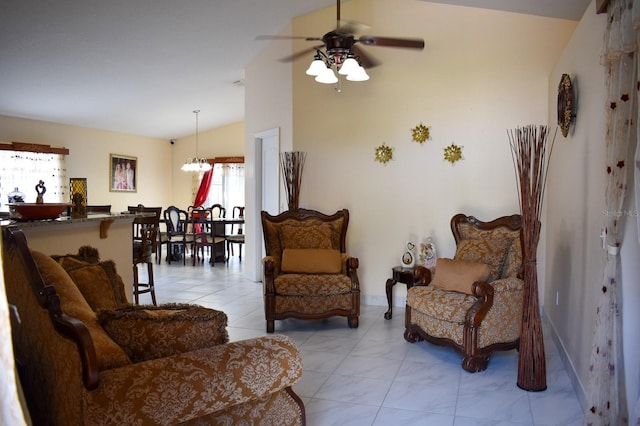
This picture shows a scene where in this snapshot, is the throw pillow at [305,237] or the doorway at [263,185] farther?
the doorway at [263,185]

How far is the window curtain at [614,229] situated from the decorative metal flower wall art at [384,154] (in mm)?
2929

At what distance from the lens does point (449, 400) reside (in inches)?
112

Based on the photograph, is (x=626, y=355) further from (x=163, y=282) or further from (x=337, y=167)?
(x=163, y=282)

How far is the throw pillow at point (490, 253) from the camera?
12.5 feet

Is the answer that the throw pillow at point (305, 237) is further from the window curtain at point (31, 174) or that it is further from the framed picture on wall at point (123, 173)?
the framed picture on wall at point (123, 173)

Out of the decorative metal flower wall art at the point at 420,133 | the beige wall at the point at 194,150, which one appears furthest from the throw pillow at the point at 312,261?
the beige wall at the point at 194,150

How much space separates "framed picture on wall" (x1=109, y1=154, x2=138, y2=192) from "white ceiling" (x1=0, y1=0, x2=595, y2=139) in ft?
4.27

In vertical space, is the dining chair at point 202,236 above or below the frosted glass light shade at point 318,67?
below

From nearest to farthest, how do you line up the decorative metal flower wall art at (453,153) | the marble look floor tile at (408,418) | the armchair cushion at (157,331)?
1. the armchair cushion at (157,331)
2. the marble look floor tile at (408,418)
3. the decorative metal flower wall art at (453,153)

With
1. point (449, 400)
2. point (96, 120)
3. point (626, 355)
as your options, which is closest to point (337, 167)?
point (449, 400)

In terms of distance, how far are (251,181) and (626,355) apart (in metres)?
5.16

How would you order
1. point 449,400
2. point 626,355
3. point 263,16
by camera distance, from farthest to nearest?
point 263,16 → point 449,400 → point 626,355

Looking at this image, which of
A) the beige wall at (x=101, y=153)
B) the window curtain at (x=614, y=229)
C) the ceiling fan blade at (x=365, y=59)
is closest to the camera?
the window curtain at (x=614, y=229)

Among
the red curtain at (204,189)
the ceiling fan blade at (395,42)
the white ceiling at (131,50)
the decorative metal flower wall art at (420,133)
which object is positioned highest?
the white ceiling at (131,50)
